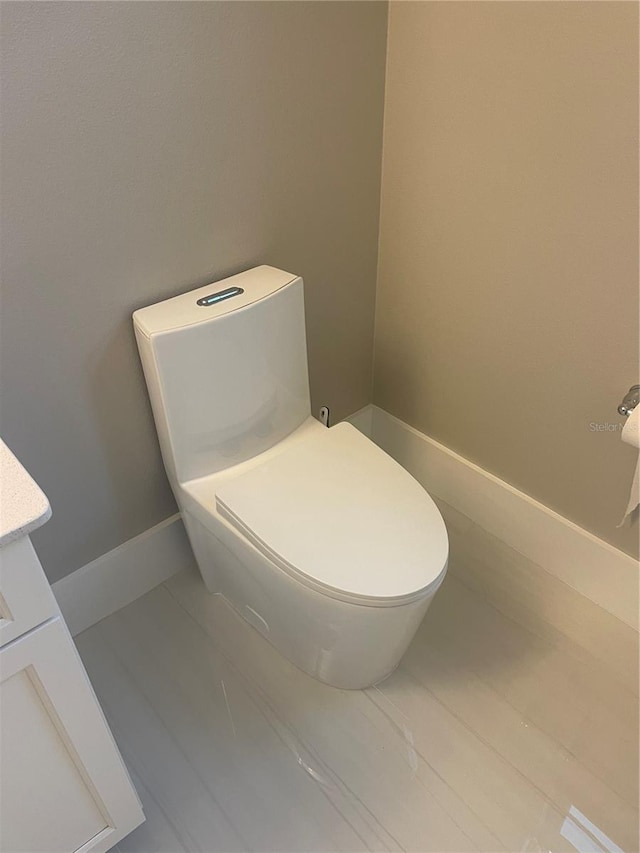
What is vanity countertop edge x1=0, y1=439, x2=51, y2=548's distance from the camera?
0.77 meters

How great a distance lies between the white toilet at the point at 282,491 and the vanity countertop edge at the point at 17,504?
0.50 m

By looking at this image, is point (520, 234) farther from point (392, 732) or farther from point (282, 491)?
point (392, 732)

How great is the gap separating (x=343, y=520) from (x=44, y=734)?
63cm

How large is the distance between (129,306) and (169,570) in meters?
0.74

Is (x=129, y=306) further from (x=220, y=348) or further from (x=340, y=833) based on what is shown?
(x=340, y=833)

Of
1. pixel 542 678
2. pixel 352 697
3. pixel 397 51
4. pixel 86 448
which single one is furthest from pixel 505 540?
pixel 397 51

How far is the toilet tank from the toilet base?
0.19 metres

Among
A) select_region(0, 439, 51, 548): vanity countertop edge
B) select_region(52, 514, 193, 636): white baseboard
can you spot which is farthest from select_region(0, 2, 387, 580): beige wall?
select_region(0, 439, 51, 548): vanity countertop edge

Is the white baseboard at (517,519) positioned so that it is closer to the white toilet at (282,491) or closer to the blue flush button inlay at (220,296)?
the white toilet at (282,491)

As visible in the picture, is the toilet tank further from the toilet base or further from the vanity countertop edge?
the vanity countertop edge

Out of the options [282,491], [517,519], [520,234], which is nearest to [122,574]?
[282,491]

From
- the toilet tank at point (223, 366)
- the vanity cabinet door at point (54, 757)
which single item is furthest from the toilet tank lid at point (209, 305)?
the vanity cabinet door at point (54, 757)

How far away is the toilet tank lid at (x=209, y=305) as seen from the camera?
4.34 feet

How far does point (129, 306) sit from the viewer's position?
1363 mm
